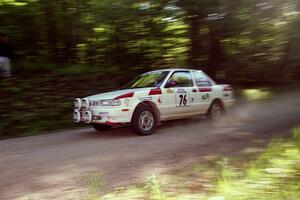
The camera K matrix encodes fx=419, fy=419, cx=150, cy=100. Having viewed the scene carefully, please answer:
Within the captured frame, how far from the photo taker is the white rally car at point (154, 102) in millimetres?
9477

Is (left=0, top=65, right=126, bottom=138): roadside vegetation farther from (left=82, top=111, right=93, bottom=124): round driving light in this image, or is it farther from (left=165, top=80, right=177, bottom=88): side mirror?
(left=165, top=80, right=177, bottom=88): side mirror

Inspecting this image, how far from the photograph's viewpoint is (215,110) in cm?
1226

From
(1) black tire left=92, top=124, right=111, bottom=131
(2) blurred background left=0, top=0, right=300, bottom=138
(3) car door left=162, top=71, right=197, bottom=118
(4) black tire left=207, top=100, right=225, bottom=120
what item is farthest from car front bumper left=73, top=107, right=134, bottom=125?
(4) black tire left=207, top=100, right=225, bottom=120

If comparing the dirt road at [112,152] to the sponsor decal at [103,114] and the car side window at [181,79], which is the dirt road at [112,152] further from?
the car side window at [181,79]

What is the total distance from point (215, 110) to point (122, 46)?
808 cm

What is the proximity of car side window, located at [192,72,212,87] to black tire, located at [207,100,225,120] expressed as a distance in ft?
2.03

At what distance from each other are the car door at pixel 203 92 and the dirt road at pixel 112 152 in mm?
523

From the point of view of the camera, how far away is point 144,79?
11.1 m

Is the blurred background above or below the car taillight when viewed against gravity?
above

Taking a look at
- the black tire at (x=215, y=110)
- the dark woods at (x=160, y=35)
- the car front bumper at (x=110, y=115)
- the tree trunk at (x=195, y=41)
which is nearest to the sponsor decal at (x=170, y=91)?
the car front bumper at (x=110, y=115)

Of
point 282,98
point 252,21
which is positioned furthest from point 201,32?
point 282,98

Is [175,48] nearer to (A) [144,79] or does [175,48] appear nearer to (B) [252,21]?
(B) [252,21]

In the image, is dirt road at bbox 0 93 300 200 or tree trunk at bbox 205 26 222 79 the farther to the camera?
tree trunk at bbox 205 26 222 79

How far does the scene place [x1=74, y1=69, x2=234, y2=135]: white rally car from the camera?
9.48m
